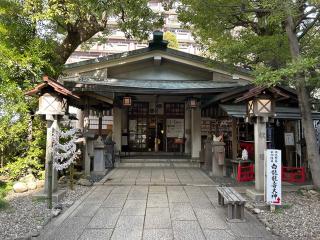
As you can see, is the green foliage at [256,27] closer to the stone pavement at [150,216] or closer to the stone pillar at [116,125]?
the stone pavement at [150,216]

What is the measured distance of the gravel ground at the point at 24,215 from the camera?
5.83 m

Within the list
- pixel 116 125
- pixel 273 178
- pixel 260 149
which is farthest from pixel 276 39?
pixel 116 125

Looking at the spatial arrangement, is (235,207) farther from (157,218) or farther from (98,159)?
(98,159)

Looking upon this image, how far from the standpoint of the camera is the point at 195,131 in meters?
16.4

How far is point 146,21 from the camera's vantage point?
12508mm

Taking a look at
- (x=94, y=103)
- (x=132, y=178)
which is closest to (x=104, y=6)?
(x=94, y=103)

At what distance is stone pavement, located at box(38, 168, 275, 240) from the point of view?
5.68 m

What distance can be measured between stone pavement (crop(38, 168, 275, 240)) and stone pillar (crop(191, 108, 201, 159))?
5544mm

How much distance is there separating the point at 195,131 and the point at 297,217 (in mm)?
9751

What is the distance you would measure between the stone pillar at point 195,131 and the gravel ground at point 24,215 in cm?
822

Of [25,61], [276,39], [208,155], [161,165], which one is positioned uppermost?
[276,39]

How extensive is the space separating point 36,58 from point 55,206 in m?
4.72

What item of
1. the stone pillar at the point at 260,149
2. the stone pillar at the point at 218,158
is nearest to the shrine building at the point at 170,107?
the stone pillar at the point at 218,158

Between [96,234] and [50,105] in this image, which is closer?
[96,234]
